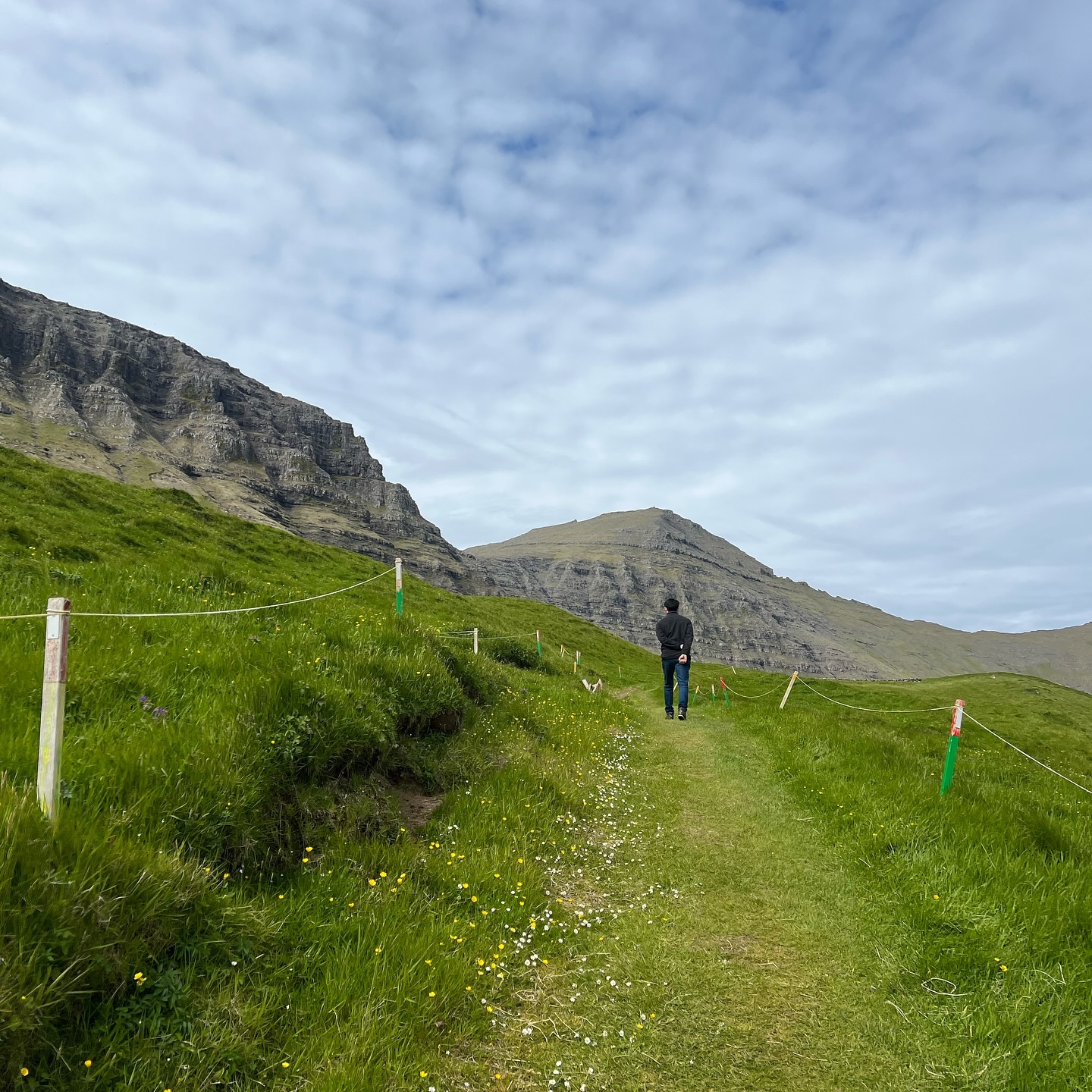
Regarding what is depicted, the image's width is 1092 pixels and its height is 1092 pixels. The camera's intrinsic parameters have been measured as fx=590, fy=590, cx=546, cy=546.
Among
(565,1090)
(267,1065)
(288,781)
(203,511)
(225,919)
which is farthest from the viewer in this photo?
(203,511)

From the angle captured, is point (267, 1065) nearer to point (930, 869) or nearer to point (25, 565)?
point (930, 869)

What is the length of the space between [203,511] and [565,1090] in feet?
140

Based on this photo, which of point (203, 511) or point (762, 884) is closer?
point (762, 884)

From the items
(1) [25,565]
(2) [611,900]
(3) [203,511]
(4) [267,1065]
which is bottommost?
(2) [611,900]

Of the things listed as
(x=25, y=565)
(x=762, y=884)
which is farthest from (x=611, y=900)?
(x=25, y=565)

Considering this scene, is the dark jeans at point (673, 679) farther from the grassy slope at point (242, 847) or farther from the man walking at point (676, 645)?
the grassy slope at point (242, 847)

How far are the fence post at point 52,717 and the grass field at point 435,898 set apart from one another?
200 millimetres

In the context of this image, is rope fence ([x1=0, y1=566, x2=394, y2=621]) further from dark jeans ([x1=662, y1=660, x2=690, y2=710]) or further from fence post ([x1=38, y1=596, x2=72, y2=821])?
dark jeans ([x1=662, y1=660, x2=690, y2=710])

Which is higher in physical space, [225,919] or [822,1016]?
[225,919]

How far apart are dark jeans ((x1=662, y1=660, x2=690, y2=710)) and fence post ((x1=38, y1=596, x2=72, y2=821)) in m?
16.7

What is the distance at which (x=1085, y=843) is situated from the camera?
27.1 ft

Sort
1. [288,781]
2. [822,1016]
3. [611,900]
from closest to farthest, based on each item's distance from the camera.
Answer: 1. [822,1016]
2. [288,781]
3. [611,900]

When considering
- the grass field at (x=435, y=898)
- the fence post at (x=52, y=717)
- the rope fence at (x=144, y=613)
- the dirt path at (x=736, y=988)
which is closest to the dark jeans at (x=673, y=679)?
the grass field at (x=435, y=898)

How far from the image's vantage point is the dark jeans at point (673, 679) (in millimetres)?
19406
